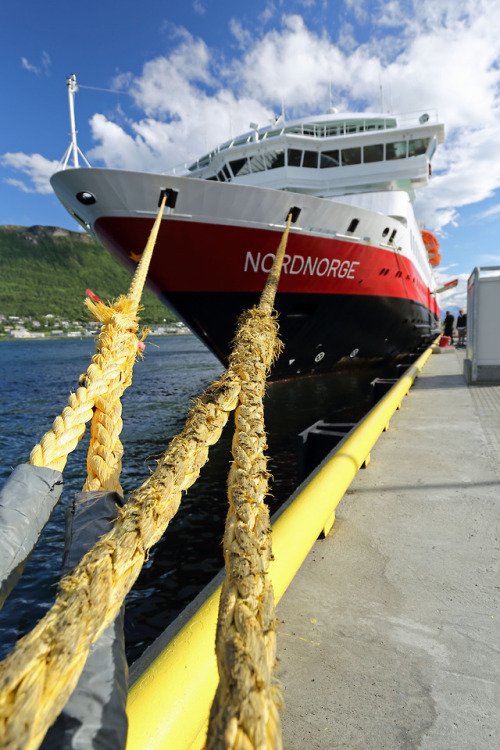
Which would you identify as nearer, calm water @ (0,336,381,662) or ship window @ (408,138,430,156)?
calm water @ (0,336,381,662)

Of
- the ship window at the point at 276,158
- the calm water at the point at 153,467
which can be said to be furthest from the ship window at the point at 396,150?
the calm water at the point at 153,467

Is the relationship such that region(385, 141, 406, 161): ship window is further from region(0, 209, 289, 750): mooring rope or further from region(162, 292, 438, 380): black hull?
region(0, 209, 289, 750): mooring rope

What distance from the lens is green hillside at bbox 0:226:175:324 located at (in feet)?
448

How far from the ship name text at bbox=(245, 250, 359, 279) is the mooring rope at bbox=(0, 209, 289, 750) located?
7663 mm

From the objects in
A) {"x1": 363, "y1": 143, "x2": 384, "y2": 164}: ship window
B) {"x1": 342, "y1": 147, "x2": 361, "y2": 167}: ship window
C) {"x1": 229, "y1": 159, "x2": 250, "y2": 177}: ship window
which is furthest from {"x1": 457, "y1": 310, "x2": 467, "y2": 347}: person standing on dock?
{"x1": 229, "y1": 159, "x2": 250, "y2": 177}: ship window

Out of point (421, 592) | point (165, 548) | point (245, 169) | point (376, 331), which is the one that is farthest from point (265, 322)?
point (245, 169)

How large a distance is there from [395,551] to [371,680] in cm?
93

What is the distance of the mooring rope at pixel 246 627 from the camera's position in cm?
72

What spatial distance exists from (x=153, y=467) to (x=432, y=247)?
31.4 metres

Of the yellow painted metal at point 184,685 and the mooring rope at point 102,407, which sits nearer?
the yellow painted metal at point 184,685

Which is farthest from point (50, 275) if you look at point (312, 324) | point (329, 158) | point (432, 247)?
point (312, 324)

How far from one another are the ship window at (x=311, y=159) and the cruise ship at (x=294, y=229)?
3 centimetres

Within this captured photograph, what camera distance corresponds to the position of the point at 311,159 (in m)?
13.9

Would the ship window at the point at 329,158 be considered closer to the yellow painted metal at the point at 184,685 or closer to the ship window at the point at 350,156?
the ship window at the point at 350,156
